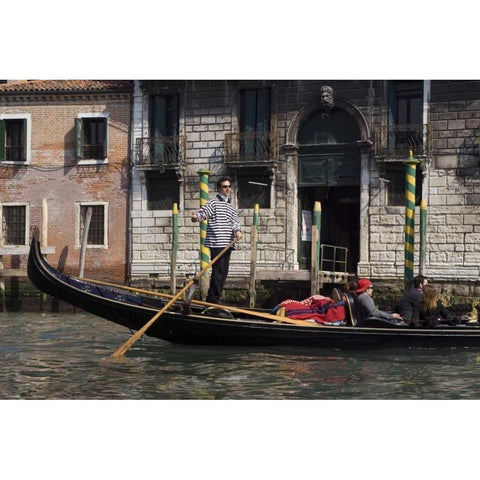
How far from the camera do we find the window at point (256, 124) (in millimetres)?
17219

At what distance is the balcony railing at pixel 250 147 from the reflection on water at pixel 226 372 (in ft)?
23.8

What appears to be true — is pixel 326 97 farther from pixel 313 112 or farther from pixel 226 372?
pixel 226 372

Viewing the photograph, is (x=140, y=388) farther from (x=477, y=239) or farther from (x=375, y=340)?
(x=477, y=239)

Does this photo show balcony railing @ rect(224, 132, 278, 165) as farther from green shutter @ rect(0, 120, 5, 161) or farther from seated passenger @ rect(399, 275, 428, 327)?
seated passenger @ rect(399, 275, 428, 327)

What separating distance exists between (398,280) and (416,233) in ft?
2.73

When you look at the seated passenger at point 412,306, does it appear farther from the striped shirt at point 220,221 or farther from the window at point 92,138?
the window at point 92,138

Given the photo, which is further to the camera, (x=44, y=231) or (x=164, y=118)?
(x=164, y=118)

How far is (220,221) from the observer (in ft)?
31.1

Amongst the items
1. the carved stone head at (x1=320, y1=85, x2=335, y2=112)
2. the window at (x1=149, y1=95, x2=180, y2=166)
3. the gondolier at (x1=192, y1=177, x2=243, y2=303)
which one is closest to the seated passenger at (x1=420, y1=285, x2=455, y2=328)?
the gondolier at (x1=192, y1=177, x2=243, y2=303)

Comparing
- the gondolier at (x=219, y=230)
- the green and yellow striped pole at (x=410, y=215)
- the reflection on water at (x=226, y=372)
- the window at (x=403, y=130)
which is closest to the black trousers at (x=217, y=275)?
the gondolier at (x=219, y=230)

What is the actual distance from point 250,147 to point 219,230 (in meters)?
7.98

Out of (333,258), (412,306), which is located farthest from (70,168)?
(412,306)

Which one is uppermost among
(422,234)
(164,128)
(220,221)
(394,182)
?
(164,128)
